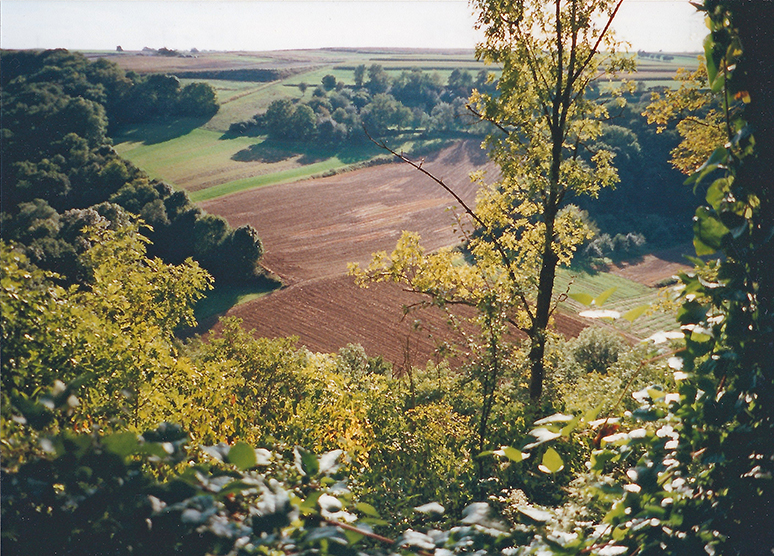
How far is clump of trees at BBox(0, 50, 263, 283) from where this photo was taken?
2856 centimetres

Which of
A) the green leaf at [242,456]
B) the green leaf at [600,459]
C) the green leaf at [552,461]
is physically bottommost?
the green leaf at [600,459]

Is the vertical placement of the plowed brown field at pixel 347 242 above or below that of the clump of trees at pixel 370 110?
below

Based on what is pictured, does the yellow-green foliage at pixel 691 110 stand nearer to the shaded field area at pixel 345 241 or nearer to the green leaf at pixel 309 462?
the shaded field area at pixel 345 241

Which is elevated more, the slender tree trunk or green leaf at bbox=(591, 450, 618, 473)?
green leaf at bbox=(591, 450, 618, 473)

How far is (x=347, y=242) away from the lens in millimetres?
46781

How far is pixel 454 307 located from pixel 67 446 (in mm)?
34850

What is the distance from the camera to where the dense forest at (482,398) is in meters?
1.54

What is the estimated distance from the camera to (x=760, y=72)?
1.96 m

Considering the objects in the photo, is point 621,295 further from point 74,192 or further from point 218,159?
point 218,159

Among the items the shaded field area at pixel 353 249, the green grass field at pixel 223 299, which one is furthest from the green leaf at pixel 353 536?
the green grass field at pixel 223 299

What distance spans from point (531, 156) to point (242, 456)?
10.8 meters

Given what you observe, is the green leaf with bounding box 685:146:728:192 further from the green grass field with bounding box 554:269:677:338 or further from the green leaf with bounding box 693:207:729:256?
the green grass field with bounding box 554:269:677:338

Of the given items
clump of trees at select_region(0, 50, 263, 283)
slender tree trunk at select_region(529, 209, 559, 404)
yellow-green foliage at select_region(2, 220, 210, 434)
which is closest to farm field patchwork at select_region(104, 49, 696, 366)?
clump of trees at select_region(0, 50, 263, 283)

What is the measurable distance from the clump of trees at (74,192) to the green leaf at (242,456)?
877 inches
